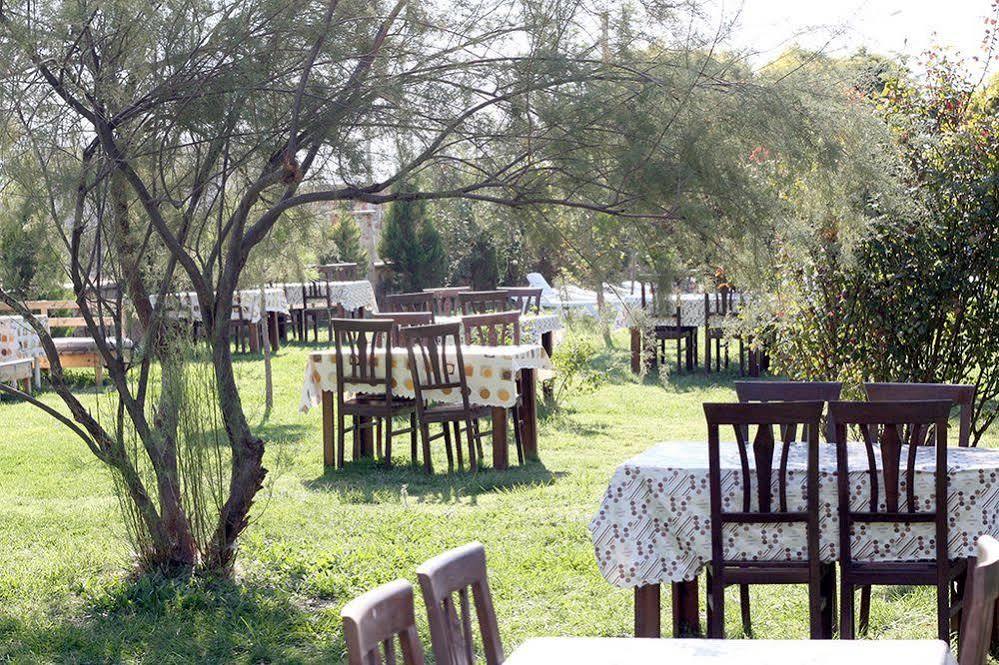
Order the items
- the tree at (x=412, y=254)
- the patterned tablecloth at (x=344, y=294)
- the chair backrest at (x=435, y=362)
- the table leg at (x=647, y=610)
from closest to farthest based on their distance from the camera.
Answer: the table leg at (x=647, y=610)
the chair backrest at (x=435, y=362)
the patterned tablecloth at (x=344, y=294)
the tree at (x=412, y=254)

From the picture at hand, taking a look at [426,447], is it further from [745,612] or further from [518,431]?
[745,612]

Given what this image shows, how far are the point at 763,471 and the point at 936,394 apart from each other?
129cm

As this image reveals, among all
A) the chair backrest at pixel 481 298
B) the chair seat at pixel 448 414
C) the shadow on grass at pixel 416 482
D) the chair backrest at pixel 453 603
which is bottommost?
the shadow on grass at pixel 416 482

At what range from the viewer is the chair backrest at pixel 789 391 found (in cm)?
480

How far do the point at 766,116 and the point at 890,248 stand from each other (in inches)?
97.2

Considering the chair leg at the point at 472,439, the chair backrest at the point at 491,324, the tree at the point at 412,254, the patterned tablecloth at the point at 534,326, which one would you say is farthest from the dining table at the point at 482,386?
the tree at the point at 412,254

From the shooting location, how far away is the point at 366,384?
8.59 meters

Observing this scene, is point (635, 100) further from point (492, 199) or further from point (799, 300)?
point (799, 300)

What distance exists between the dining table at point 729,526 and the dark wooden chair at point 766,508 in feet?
0.15

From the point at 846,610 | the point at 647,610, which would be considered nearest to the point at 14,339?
the point at 647,610

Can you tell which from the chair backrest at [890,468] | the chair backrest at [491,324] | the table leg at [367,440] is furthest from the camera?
the chair backrest at [491,324]

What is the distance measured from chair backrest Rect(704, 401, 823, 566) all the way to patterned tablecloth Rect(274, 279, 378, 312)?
Answer: 14.0 m

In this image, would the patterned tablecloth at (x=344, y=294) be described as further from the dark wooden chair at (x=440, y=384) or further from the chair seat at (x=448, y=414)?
the chair seat at (x=448, y=414)

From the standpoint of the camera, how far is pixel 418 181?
4.85 meters
